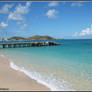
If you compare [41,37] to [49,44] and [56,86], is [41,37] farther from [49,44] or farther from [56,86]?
[56,86]

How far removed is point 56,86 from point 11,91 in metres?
1.76

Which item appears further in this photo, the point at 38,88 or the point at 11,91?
the point at 38,88

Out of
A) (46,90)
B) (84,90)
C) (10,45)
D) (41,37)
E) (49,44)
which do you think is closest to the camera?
(46,90)

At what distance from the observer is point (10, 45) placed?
3150 centimetres

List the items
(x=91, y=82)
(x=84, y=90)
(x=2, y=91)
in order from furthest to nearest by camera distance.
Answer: (x=91, y=82)
(x=84, y=90)
(x=2, y=91)

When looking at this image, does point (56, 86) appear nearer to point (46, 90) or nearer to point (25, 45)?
point (46, 90)

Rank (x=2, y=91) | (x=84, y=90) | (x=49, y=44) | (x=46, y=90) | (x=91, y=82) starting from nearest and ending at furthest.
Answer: (x=2, y=91) → (x=46, y=90) → (x=84, y=90) → (x=91, y=82) → (x=49, y=44)

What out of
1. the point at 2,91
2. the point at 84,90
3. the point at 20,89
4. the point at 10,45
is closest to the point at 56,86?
the point at 84,90

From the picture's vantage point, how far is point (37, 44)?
33.4 metres

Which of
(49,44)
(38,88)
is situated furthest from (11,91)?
(49,44)

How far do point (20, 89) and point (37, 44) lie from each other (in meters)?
29.5

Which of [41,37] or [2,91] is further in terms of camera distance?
[41,37]

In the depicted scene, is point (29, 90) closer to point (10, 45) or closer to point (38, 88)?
point (38, 88)

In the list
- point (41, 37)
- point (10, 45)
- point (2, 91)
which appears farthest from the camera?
point (41, 37)
